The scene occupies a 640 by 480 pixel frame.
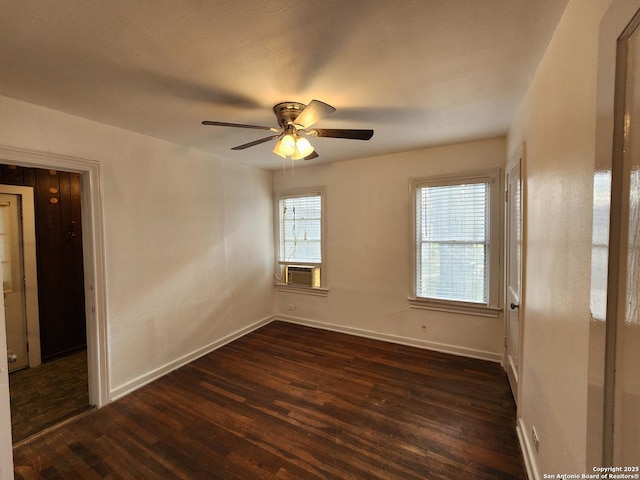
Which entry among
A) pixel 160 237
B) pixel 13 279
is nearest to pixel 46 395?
pixel 13 279

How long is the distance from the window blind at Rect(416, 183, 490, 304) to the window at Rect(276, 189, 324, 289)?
4.80ft

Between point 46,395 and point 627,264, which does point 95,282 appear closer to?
point 46,395

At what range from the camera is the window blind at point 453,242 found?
10.1ft

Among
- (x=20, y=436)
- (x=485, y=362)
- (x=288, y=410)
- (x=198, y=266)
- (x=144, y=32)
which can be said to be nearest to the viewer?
(x=144, y=32)

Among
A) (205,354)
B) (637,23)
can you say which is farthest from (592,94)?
(205,354)

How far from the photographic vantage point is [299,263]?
438 centimetres

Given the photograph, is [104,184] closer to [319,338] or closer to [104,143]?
[104,143]

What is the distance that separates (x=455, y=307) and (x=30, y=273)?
200 inches

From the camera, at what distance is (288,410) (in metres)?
2.30

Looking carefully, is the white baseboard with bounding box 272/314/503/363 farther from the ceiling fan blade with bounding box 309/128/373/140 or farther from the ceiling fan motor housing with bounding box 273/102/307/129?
the ceiling fan motor housing with bounding box 273/102/307/129

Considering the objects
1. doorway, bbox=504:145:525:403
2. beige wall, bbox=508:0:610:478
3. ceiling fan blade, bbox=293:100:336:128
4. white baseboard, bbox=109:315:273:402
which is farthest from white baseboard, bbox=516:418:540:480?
white baseboard, bbox=109:315:273:402

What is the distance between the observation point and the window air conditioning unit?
4.26 m

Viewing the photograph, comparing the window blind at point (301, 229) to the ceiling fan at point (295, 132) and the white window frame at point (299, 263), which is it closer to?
the white window frame at point (299, 263)

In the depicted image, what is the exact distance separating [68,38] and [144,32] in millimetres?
398
